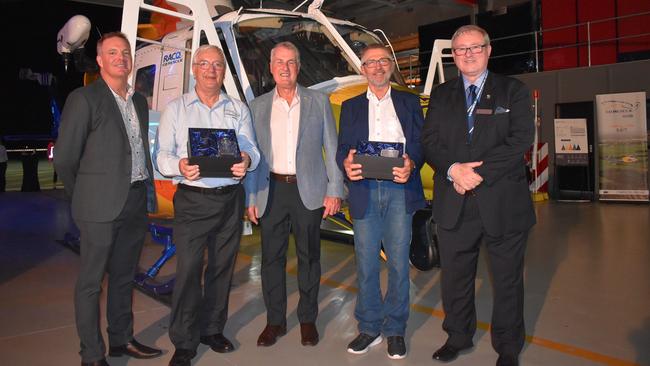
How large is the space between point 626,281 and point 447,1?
14.1 metres

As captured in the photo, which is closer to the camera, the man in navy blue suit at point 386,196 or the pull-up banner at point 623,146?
the man in navy blue suit at point 386,196

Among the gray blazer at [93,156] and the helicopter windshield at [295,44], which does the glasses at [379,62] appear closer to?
the gray blazer at [93,156]

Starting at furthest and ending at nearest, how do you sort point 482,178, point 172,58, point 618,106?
point 618,106, point 172,58, point 482,178

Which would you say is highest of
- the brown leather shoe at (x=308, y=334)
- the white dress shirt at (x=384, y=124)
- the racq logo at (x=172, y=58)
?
the racq logo at (x=172, y=58)

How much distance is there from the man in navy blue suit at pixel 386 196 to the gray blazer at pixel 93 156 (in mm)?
1350

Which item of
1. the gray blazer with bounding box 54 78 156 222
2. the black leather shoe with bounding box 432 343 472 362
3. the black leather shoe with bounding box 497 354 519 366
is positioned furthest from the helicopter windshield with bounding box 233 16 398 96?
the black leather shoe with bounding box 497 354 519 366

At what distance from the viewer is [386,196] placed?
10.8 ft

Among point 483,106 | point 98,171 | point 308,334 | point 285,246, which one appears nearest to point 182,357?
point 308,334

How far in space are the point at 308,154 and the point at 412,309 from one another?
5.66ft

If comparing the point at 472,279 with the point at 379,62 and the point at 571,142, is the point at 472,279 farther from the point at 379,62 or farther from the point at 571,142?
the point at 571,142

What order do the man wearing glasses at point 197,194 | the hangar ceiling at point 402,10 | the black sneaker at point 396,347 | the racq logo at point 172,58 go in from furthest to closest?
1. the hangar ceiling at point 402,10
2. the racq logo at point 172,58
3. the black sneaker at point 396,347
4. the man wearing glasses at point 197,194

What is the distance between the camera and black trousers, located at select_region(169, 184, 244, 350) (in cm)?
317

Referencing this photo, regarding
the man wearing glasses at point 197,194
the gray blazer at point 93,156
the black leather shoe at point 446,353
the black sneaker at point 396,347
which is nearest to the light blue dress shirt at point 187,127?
the man wearing glasses at point 197,194

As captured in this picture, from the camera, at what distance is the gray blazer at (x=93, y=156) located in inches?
116
